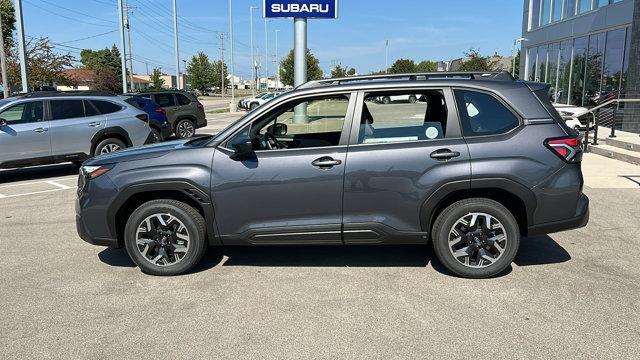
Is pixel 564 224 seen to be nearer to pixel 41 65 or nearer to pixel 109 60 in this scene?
pixel 41 65

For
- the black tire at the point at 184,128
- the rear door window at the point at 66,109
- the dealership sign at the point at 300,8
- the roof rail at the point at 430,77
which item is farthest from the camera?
the black tire at the point at 184,128

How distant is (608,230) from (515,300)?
2.75 meters

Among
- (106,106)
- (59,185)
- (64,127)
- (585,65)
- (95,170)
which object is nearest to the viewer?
(95,170)

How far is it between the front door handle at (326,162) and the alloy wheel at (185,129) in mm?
15143

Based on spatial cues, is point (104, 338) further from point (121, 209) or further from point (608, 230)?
point (608, 230)

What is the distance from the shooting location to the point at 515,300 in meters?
4.13

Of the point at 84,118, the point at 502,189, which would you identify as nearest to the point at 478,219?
the point at 502,189

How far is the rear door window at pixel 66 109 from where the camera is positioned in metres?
10.4

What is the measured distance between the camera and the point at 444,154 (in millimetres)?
4398

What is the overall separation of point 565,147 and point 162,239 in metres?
3.62

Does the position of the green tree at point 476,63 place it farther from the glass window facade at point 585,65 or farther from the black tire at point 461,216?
the black tire at point 461,216

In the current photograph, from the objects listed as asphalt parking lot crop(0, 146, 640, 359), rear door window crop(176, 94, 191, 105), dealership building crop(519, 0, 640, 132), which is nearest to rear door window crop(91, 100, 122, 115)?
asphalt parking lot crop(0, 146, 640, 359)

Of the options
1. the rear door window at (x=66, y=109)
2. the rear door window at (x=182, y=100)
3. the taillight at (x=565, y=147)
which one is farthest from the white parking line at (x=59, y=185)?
the rear door window at (x=182, y=100)

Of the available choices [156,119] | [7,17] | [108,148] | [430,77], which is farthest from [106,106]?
[7,17]
